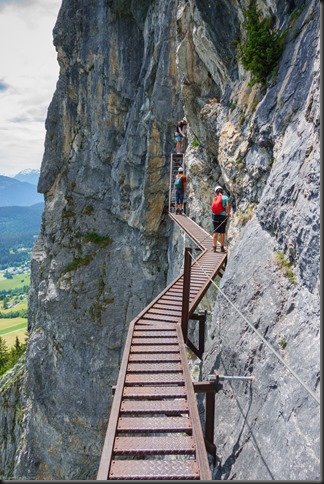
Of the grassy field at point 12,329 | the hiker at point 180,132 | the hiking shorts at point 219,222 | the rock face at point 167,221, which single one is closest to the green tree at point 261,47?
the rock face at point 167,221

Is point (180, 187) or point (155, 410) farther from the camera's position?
point (180, 187)

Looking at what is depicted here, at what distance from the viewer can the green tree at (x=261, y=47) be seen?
35.8ft

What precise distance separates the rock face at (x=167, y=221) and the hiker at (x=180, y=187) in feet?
3.34

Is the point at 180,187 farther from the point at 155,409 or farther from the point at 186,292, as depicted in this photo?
the point at 155,409

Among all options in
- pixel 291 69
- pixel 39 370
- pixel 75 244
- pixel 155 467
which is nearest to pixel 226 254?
pixel 291 69

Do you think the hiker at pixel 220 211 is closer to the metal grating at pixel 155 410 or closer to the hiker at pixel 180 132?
the metal grating at pixel 155 410

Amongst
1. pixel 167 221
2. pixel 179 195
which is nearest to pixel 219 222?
pixel 179 195

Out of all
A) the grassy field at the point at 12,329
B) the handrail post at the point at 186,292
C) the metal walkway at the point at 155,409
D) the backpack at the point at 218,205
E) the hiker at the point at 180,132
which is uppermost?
the hiker at the point at 180,132

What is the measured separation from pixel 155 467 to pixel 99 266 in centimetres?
3104

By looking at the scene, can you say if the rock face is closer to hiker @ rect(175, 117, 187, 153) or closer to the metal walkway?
the metal walkway

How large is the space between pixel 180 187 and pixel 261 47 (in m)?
11.7

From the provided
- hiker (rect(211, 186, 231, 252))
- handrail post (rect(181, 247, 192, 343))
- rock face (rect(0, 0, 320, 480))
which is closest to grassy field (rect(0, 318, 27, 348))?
rock face (rect(0, 0, 320, 480))

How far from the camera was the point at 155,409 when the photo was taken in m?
6.54

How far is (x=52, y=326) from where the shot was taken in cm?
3600
